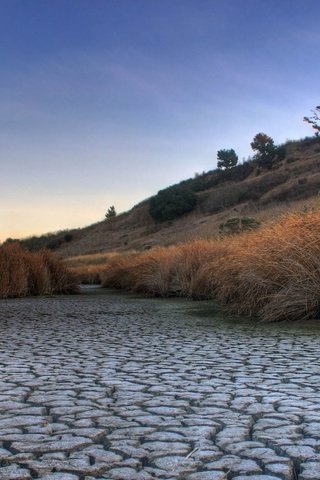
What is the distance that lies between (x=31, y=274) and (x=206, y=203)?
4290cm

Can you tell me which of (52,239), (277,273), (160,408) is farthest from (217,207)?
(160,408)

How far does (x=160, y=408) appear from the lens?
278 cm

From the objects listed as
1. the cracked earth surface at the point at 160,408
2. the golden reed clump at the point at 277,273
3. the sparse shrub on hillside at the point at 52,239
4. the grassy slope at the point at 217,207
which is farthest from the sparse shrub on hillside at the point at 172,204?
the cracked earth surface at the point at 160,408

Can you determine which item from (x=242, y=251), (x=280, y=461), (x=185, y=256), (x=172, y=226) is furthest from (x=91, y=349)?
(x=172, y=226)

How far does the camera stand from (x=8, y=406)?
2.83 metres

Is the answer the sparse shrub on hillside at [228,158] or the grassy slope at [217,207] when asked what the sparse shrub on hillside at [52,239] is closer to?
the grassy slope at [217,207]

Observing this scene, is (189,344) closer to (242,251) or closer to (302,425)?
(302,425)

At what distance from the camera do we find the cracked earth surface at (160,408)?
2002 millimetres

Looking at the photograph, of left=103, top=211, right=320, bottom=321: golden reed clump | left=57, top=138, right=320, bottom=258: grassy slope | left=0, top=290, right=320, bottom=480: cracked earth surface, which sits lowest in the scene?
left=0, top=290, right=320, bottom=480: cracked earth surface

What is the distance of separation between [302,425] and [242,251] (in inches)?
235

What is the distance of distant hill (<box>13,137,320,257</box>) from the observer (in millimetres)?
45484

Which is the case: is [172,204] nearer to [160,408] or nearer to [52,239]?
[52,239]

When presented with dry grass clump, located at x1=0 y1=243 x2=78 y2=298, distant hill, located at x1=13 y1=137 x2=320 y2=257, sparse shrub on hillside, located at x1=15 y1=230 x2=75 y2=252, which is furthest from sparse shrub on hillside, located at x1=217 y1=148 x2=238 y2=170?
dry grass clump, located at x1=0 y1=243 x2=78 y2=298

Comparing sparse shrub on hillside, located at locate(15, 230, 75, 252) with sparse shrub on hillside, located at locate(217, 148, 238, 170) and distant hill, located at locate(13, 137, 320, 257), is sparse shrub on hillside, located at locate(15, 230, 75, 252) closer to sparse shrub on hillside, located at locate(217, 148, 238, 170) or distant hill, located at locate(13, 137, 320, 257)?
distant hill, located at locate(13, 137, 320, 257)
